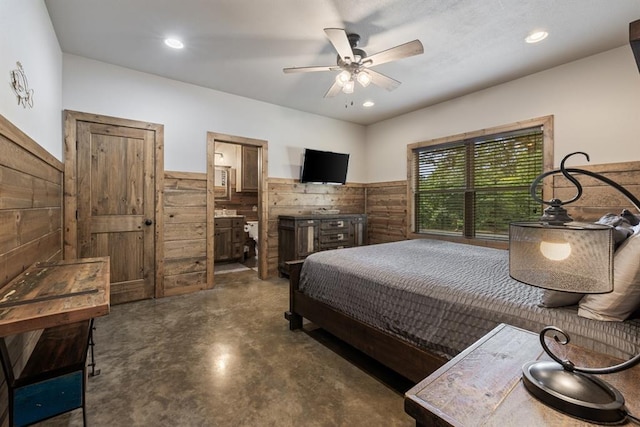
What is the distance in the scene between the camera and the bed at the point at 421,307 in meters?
1.29

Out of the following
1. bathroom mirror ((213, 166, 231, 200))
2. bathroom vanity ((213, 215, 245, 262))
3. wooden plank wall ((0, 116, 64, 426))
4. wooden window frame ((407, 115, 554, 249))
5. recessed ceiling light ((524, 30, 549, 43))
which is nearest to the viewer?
wooden plank wall ((0, 116, 64, 426))

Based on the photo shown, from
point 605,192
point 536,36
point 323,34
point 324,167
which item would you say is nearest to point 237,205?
point 324,167

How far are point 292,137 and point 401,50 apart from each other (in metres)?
2.67

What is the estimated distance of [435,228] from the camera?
15.0ft

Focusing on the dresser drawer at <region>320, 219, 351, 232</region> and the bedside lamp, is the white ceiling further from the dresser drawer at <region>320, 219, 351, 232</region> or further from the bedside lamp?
the bedside lamp

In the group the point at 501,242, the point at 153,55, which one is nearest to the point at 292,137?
the point at 153,55

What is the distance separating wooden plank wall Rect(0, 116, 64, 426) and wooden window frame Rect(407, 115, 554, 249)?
4.53 metres

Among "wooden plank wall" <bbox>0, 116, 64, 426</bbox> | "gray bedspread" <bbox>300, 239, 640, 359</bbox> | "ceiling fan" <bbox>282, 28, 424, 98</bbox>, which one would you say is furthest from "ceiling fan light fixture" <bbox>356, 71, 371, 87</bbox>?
"wooden plank wall" <bbox>0, 116, 64, 426</bbox>

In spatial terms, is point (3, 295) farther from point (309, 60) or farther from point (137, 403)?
point (309, 60)

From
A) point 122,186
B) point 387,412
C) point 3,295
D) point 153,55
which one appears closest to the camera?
point 3,295

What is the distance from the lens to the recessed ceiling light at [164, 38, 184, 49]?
2768 millimetres

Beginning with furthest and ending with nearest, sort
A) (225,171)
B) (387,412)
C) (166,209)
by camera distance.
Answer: (225,171) < (166,209) < (387,412)

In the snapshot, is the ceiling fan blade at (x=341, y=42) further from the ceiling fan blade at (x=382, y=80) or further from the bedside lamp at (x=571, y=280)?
the bedside lamp at (x=571, y=280)

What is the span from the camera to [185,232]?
376 centimetres
